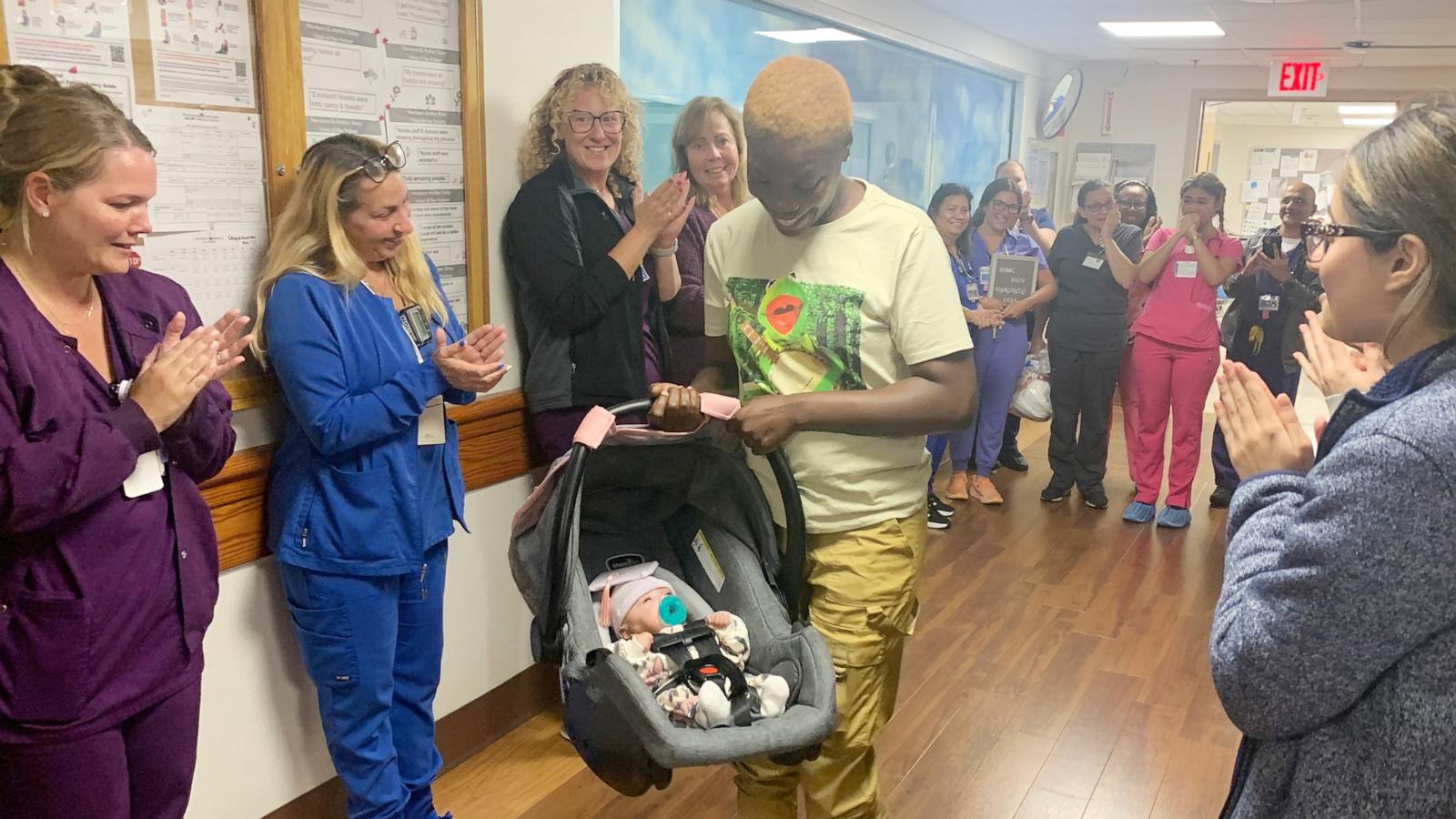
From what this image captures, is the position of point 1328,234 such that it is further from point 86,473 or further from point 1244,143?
point 1244,143

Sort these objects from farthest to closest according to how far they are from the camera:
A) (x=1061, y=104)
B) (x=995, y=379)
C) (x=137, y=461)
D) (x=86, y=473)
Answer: (x=1061, y=104), (x=995, y=379), (x=137, y=461), (x=86, y=473)

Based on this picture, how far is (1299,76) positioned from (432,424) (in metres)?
7.81

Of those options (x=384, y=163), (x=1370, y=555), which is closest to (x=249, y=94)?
(x=384, y=163)

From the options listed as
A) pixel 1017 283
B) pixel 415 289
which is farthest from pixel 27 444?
pixel 1017 283

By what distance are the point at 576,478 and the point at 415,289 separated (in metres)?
0.81

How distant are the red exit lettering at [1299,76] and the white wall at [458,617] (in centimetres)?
669

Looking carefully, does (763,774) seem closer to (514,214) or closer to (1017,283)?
(514,214)

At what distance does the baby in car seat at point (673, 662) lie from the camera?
1.48 m

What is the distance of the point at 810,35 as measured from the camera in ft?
16.2

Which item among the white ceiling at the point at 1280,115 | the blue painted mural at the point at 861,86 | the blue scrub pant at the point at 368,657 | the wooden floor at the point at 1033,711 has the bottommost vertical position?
the wooden floor at the point at 1033,711

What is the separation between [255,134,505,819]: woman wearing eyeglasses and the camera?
1.91 m

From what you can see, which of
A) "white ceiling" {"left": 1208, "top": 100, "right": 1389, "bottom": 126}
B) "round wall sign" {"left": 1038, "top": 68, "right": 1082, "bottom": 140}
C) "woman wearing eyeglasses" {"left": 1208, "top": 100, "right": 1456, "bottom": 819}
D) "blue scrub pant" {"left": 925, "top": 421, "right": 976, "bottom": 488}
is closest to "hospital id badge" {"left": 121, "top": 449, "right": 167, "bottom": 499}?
"woman wearing eyeglasses" {"left": 1208, "top": 100, "right": 1456, "bottom": 819}

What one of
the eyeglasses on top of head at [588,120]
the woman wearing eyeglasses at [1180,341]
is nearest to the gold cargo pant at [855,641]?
the eyeglasses on top of head at [588,120]

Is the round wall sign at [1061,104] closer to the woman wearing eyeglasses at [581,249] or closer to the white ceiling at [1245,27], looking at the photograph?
the white ceiling at [1245,27]
